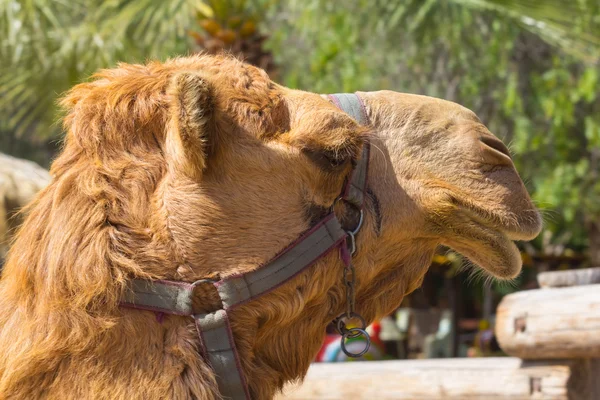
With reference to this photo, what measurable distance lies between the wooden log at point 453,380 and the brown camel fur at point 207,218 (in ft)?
4.68

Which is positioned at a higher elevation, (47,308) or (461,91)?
(47,308)

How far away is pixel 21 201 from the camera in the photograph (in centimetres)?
568

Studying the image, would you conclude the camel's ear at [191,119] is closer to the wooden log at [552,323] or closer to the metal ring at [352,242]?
the metal ring at [352,242]

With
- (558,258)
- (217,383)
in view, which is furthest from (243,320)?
(558,258)

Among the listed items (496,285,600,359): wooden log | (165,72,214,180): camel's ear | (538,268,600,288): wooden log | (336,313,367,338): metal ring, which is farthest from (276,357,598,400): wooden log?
(165,72,214,180): camel's ear

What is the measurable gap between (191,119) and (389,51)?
8.44 m

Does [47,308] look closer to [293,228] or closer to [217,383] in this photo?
[217,383]

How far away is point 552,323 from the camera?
397 centimetres

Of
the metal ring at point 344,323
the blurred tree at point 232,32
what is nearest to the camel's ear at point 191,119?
the metal ring at point 344,323

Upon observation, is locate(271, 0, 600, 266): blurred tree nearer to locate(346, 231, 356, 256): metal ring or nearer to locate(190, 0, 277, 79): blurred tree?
locate(190, 0, 277, 79): blurred tree

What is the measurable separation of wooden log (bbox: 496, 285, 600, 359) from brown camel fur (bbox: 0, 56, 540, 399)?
1.47 metres

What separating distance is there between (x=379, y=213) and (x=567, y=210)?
9012 millimetres

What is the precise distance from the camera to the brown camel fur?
2059mm

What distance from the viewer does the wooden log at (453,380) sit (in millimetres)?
4000
